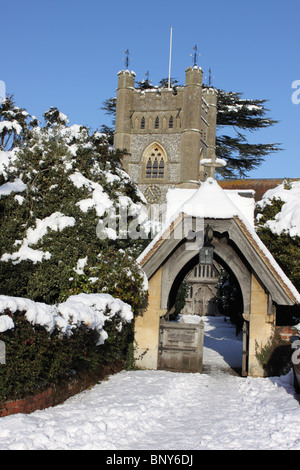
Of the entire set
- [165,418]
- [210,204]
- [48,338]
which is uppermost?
[210,204]

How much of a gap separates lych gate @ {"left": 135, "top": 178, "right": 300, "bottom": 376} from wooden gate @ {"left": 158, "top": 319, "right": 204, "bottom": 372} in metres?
0.04

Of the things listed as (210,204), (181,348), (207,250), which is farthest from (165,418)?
(210,204)

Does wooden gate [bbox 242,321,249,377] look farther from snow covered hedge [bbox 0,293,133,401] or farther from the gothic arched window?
the gothic arched window

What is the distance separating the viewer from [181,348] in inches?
396

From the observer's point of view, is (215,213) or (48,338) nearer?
(48,338)

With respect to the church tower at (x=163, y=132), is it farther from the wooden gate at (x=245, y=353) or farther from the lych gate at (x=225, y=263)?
the wooden gate at (x=245, y=353)

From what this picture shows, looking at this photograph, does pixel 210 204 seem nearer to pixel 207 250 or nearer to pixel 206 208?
pixel 206 208

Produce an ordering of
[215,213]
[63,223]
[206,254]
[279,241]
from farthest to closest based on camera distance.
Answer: [279,241], [206,254], [215,213], [63,223]

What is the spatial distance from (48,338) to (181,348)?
4.88 metres

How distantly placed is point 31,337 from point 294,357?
383 centimetres

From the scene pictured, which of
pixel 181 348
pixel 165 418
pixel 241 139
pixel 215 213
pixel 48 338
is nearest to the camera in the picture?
pixel 48 338

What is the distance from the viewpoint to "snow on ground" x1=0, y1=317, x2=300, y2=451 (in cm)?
497

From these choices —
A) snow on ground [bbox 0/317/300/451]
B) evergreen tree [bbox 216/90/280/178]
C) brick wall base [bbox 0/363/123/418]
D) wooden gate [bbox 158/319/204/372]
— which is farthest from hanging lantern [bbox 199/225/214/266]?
evergreen tree [bbox 216/90/280/178]
